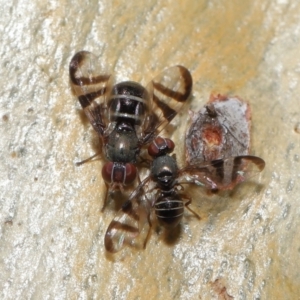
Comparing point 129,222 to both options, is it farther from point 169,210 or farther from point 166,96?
point 166,96

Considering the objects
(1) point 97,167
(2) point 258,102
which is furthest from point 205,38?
(1) point 97,167

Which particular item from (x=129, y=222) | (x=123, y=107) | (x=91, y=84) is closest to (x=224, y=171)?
(x=129, y=222)

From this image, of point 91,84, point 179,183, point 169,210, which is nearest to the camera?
point 169,210

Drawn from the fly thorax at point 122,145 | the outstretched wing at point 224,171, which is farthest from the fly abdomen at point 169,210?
the fly thorax at point 122,145

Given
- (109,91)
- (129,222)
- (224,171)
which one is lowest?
(129,222)

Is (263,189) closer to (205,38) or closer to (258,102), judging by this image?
(258,102)

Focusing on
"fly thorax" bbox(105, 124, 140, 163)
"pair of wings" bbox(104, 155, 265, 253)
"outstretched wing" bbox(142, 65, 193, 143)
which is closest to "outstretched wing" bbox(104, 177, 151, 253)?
"pair of wings" bbox(104, 155, 265, 253)
